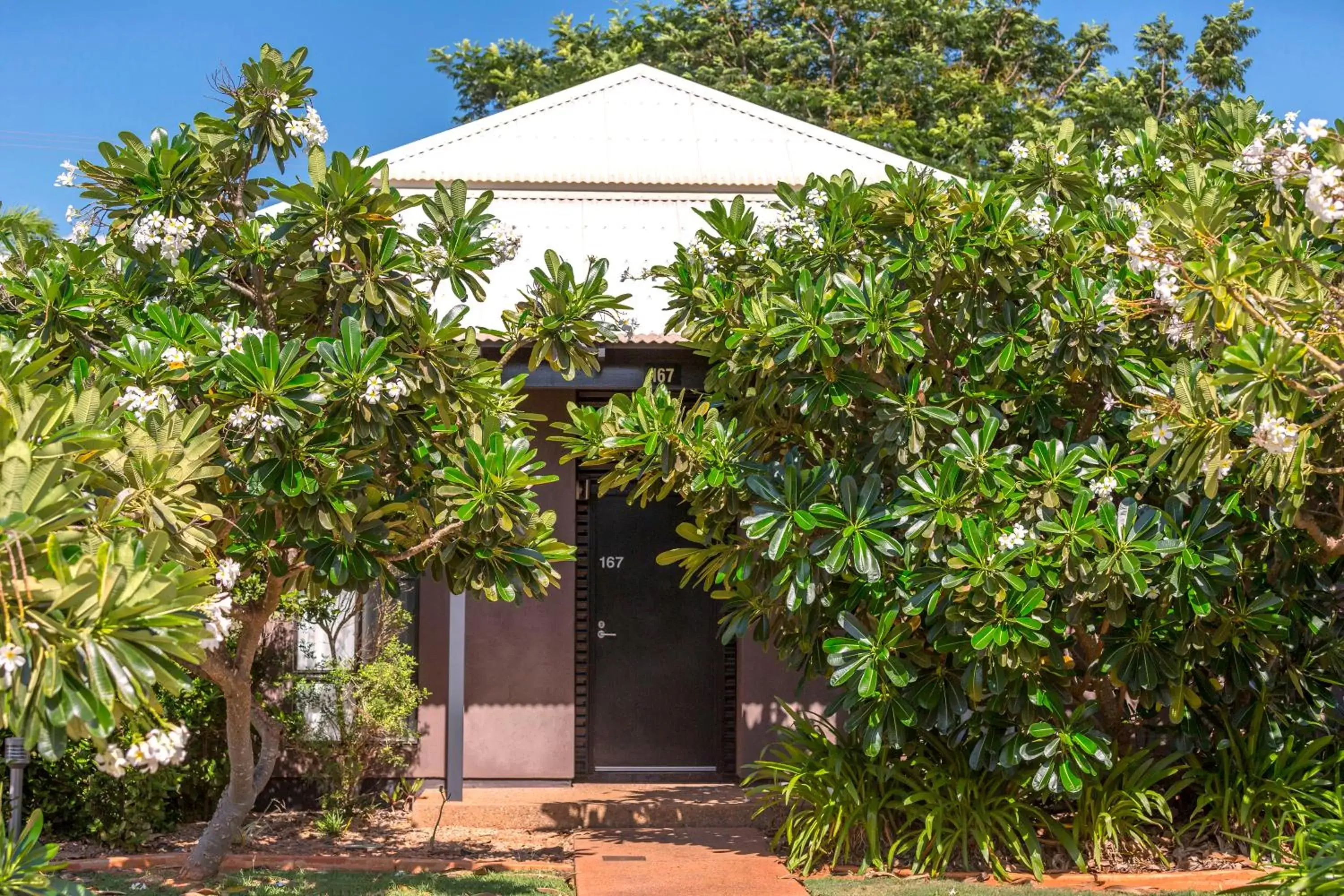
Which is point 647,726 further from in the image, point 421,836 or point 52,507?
point 52,507

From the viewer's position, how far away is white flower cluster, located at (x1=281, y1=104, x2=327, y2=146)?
6.12 metres

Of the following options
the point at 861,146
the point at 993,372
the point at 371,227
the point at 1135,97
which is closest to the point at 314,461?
the point at 371,227

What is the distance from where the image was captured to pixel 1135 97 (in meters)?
19.8

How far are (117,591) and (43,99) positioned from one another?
20324 mm

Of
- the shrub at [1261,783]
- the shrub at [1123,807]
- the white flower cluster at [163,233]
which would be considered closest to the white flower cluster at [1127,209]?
the shrub at [1261,783]

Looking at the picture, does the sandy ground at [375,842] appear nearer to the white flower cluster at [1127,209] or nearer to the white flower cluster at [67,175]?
the white flower cluster at [67,175]

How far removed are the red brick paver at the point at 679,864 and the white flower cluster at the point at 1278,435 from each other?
3664 millimetres

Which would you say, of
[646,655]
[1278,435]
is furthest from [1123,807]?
[646,655]

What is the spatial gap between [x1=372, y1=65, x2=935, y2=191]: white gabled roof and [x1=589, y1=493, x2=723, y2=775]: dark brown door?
3264 mm

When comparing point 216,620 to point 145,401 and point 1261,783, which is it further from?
point 1261,783

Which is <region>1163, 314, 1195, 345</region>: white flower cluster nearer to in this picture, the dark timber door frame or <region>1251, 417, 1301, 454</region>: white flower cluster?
<region>1251, 417, 1301, 454</region>: white flower cluster

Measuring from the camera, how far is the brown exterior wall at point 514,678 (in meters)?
9.83

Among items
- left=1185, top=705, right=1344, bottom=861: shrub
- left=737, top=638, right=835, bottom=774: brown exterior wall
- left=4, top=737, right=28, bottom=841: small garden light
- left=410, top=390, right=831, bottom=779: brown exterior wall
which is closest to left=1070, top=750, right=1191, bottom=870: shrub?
left=1185, top=705, right=1344, bottom=861: shrub

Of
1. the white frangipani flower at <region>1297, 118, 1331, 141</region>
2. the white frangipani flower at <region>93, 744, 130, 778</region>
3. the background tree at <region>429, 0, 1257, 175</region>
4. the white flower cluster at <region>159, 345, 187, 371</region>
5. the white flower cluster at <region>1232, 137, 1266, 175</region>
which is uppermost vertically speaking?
the background tree at <region>429, 0, 1257, 175</region>
